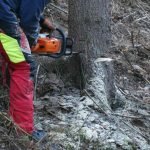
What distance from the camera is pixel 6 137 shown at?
391cm

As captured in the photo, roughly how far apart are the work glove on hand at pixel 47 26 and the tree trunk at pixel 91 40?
1.71 feet

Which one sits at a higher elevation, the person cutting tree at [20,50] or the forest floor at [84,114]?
the person cutting tree at [20,50]

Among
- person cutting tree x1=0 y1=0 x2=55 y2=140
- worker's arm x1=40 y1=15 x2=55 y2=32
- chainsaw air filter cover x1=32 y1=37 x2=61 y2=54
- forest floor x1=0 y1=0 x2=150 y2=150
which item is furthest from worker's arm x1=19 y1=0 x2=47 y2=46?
forest floor x1=0 y1=0 x2=150 y2=150

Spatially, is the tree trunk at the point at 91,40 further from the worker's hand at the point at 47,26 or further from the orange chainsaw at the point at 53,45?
the worker's hand at the point at 47,26

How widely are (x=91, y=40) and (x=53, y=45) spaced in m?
0.69

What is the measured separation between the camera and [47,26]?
4.45 meters

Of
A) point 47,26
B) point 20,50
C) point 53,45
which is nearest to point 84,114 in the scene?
point 53,45

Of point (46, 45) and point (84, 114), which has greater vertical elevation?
point (46, 45)

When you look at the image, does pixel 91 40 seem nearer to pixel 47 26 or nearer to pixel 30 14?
pixel 47 26

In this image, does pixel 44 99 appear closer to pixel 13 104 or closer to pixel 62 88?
pixel 62 88

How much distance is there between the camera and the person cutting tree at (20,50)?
151 inches

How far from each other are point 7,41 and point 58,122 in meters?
1.04

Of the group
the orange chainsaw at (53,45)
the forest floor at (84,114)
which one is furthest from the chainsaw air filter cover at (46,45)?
the forest floor at (84,114)

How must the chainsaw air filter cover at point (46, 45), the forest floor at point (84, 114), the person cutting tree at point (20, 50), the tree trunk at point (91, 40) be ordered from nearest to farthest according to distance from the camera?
the person cutting tree at point (20, 50), the forest floor at point (84, 114), the chainsaw air filter cover at point (46, 45), the tree trunk at point (91, 40)
